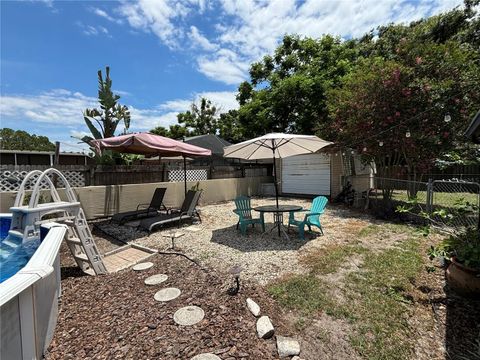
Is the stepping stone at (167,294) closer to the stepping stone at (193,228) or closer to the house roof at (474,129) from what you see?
the stepping stone at (193,228)

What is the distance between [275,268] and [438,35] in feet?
72.0

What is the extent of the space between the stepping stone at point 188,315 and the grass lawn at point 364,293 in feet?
3.42

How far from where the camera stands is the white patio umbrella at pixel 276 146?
18.9 feet

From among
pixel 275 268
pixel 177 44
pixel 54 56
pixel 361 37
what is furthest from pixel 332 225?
pixel 361 37

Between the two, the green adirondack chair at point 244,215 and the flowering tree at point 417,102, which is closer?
the green adirondack chair at point 244,215

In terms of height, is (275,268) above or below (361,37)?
below

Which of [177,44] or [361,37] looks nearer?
[177,44]

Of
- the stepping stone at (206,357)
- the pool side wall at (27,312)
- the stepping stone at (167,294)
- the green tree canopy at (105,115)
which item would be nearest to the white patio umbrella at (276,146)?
the stepping stone at (167,294)

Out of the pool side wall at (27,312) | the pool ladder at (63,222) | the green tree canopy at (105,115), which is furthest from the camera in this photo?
the green tree canopy at (105,115)

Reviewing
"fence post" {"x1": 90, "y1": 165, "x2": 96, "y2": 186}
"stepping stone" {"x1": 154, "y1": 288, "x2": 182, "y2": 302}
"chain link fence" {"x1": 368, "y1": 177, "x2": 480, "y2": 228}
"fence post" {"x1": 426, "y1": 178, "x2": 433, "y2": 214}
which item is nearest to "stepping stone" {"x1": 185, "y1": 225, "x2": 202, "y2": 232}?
"stepping stone" {"x1": 154, "y1": 288, "x2": 182, "y2": 302}

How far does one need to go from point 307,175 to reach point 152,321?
11.9 meters

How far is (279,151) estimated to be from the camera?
6.43 metres

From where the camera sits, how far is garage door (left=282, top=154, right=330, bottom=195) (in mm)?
12637

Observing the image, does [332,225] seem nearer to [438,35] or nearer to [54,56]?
[54,56]
